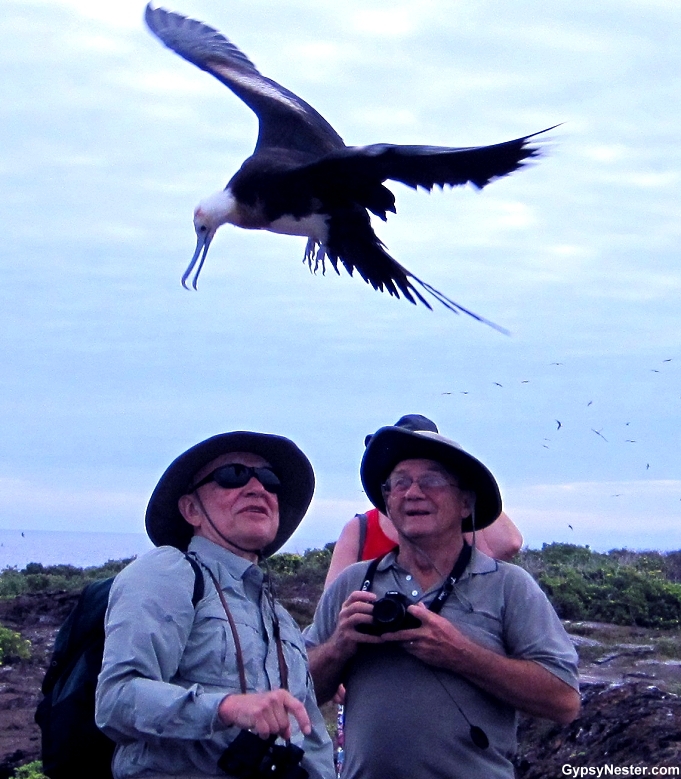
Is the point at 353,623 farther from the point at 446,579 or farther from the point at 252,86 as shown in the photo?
the point at 252,86

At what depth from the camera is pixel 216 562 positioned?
2.65 m

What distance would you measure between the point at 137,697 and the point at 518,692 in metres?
1.05

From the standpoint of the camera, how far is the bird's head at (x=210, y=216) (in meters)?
5.96

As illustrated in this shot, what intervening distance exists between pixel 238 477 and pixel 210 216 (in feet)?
11.2

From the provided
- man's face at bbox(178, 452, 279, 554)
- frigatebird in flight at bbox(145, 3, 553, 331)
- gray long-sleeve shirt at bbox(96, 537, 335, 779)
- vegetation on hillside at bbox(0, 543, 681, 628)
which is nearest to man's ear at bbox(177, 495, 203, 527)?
man's face at bbox(178, 452, 279, 554)

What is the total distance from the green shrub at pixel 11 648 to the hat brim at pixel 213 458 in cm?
492

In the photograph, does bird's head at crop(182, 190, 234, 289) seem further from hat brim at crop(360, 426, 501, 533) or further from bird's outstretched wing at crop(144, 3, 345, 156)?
hat brim at crop(360, 426, 501, 533)

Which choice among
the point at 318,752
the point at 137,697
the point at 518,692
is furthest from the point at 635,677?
the point at 137,697

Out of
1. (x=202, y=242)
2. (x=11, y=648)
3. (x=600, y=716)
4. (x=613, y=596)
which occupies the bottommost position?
(x=11, y=648)

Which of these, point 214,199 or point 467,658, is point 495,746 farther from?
point 214,199

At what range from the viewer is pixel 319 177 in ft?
18.0

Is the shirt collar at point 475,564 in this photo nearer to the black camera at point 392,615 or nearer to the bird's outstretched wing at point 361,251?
the black camera at point 392,615

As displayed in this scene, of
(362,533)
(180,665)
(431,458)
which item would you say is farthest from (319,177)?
(180,665)

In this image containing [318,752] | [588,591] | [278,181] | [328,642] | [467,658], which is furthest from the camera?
[588,591]
